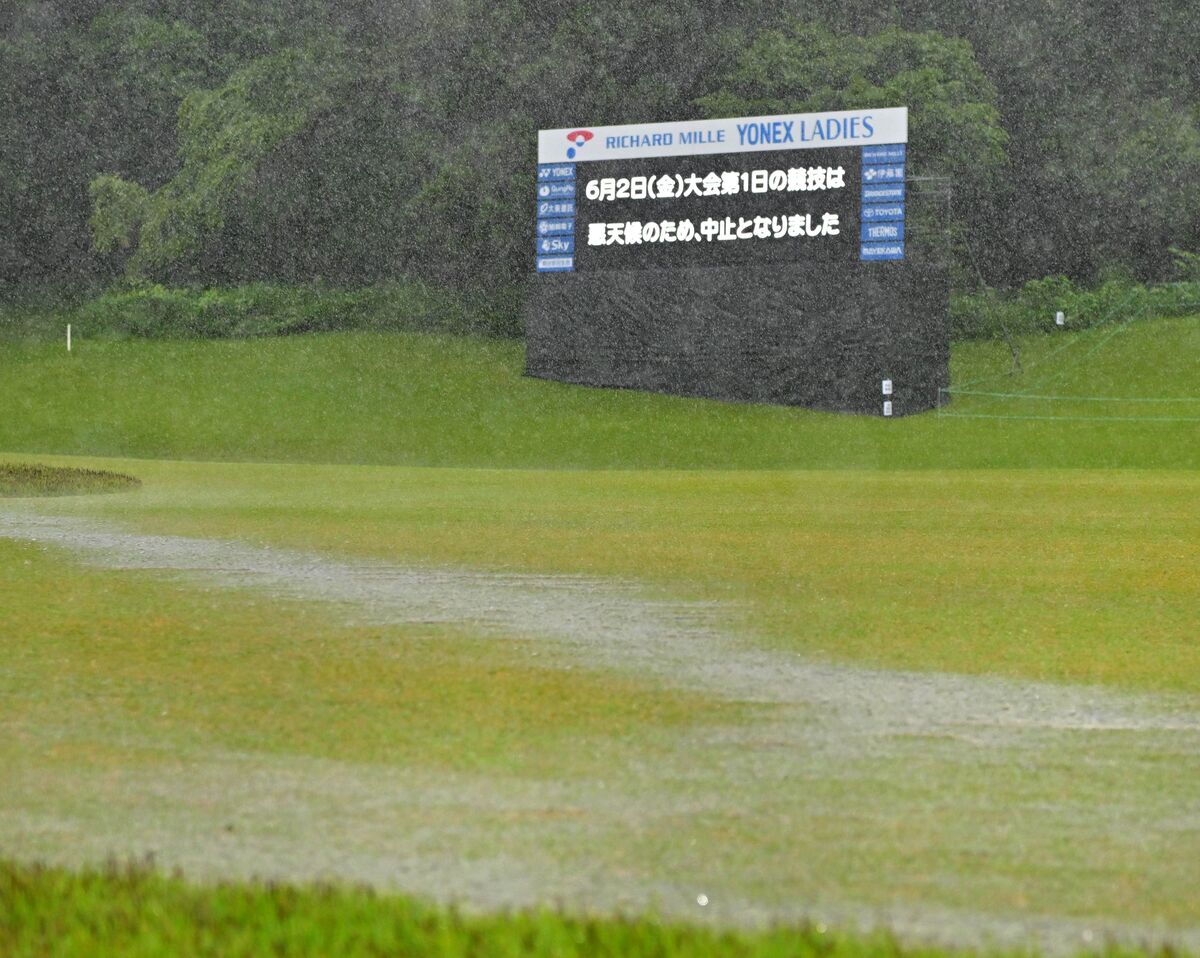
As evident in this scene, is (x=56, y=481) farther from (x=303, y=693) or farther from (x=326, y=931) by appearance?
(x=326, y=931)

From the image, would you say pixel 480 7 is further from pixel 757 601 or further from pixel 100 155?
pixel 757 601

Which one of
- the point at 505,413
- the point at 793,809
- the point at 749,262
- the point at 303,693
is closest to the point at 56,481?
the point at 505,413

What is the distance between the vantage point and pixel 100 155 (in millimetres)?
47969

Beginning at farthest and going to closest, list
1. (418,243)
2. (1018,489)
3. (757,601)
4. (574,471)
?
(418,243) < (574,471) < (1018,489) < (757,601)

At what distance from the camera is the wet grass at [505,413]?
24547mm

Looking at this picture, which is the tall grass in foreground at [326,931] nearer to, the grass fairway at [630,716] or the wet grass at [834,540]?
the grass fairway at [630,716]

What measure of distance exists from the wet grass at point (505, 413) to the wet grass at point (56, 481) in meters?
5.71

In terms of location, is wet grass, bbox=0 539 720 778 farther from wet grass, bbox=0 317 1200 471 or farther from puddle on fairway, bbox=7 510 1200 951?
wet grass, bbox=0 317 1200 471

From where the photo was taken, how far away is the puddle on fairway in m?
3.55

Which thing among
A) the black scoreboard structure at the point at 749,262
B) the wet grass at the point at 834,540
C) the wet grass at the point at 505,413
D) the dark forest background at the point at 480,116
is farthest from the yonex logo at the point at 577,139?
the dark forest background at the point at 480,116

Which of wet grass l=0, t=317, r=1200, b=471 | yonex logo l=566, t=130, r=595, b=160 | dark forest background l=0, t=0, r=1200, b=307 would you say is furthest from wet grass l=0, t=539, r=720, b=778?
dark forest background l=0, t=0, r=1200, b=307

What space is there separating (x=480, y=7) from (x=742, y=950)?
40.8m

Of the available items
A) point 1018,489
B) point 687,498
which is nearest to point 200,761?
point 687,498

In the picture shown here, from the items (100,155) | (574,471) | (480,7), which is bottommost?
(574,471)
